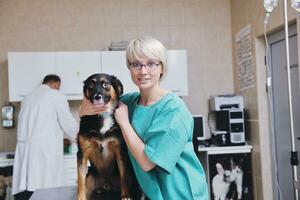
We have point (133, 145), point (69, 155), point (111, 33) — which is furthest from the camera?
point (111, 33)

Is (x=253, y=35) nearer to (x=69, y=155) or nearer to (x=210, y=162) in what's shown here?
(x=210, y=162)

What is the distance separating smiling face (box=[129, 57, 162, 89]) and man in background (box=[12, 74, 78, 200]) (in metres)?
2.06

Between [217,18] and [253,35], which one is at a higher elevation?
[217,18]

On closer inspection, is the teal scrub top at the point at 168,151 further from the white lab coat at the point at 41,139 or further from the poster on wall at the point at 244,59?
the poster on wall at the point at 244,59

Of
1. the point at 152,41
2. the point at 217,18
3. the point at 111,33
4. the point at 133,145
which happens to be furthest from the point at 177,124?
the point at 217,18

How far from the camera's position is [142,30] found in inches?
155

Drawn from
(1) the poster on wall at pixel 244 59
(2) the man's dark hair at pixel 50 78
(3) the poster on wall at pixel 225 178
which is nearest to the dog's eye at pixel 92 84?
(2) the man's dark hair at pixel 50 78

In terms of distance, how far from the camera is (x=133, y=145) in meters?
0.94

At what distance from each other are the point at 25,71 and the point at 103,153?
8.76 feet

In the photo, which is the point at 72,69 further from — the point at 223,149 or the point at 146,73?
the point at 146,73

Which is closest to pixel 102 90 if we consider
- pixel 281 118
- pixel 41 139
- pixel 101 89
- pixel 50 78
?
pixel 101 89

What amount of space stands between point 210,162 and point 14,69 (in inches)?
86.2

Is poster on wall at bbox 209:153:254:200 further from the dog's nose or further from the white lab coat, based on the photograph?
the dog's nose

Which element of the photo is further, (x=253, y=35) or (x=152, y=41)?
(x=253, y=35)
